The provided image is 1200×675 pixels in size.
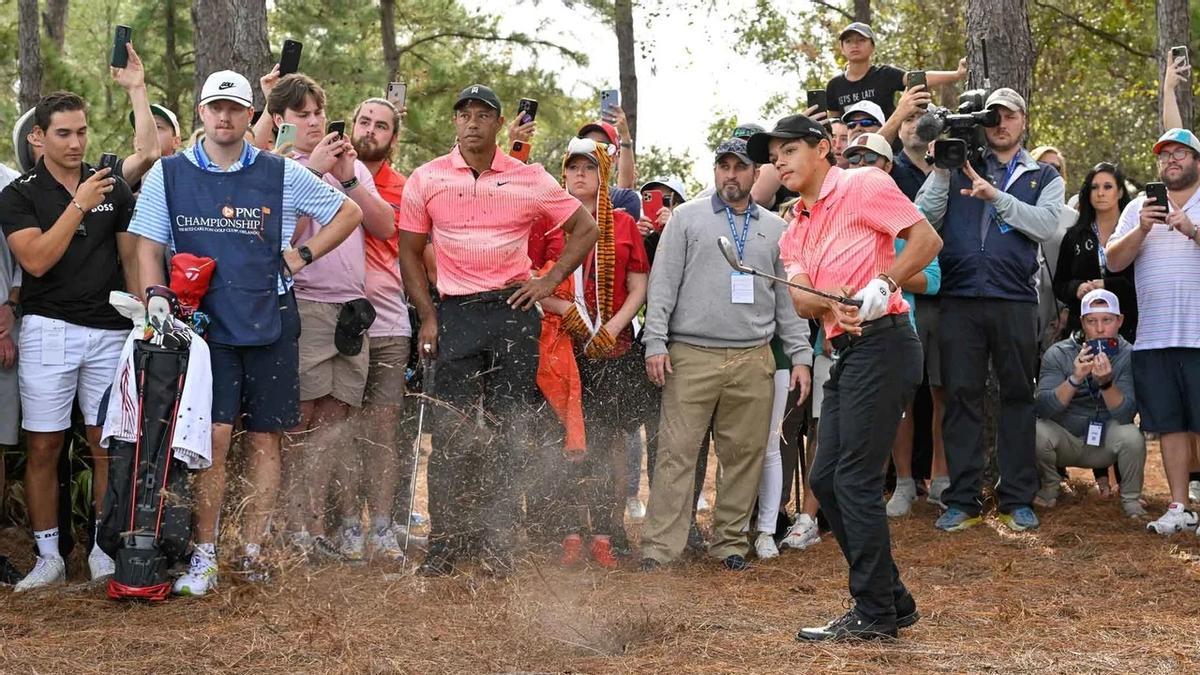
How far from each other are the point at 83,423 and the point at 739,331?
3.51m

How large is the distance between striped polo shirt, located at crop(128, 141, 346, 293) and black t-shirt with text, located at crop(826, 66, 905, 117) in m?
4.11

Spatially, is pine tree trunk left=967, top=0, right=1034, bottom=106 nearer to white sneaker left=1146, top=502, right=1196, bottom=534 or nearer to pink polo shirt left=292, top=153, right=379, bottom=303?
white sneaker left=1146, top=502, right=1196, bottom=534

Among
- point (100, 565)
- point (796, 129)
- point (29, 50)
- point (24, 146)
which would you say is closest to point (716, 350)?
point (796, 129)

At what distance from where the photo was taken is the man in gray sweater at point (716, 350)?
7.96 meters

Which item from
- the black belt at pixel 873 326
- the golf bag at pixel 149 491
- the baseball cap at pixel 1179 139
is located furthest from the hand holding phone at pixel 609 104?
the black belt at pixel 873 326

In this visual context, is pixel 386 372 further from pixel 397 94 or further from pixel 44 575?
pixel 44 575

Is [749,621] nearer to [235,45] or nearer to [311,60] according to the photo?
[235,45]

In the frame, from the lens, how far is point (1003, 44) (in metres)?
10.1

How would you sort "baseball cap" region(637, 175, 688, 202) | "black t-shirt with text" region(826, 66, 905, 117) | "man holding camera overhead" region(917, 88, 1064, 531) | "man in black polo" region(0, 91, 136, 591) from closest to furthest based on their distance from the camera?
1. "man in black polo" region(0, 91, 136, 591)
2. "man holding camera overhead" region(917, 88, 1064, 531)
3. "baseball cap" region(637, 175, 688, 202)
4. "black t-shirt with text" region(826, 66, 905, 117)

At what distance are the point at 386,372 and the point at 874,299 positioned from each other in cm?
327

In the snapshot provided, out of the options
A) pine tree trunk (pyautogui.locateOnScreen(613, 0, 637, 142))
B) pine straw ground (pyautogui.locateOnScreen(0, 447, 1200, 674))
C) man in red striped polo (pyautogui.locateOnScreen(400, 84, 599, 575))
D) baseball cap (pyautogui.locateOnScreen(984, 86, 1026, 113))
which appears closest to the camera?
pine straw ground (pyautogui.locateOnScreen(0, 447, 1200, 674))

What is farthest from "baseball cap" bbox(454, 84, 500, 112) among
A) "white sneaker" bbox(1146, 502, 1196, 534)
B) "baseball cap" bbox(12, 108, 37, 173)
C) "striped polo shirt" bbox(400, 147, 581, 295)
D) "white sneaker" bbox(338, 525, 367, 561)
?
"white sneaker" bbox(1146, 502, 1196, 534)

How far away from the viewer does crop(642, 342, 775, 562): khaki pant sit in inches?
314

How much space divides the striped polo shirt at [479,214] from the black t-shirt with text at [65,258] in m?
1.51
